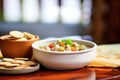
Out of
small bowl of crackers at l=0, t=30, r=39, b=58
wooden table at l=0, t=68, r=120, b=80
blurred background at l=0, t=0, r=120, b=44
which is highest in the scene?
small bowl of crackers at l=0, t=30, r=39, b=58

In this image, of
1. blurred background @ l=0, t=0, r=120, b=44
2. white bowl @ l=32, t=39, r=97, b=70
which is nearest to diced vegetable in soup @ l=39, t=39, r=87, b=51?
white bowl @ l=32, t=39, r=97, b=70

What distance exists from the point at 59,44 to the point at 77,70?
16cm

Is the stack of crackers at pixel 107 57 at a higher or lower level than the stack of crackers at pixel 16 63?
lower

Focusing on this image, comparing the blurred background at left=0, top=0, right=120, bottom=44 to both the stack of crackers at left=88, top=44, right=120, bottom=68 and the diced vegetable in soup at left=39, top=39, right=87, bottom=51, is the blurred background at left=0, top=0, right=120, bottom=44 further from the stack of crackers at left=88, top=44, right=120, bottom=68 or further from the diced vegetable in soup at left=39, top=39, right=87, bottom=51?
the diced vegetable in soup at left=39, top=39, right=87, bottom=51

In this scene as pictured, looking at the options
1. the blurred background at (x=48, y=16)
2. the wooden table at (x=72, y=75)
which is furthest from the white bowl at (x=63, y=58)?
the blurred background at (x=48, y=16)

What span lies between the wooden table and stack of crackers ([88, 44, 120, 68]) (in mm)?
63

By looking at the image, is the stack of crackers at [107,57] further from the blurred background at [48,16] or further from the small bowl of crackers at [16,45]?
the blurred background at [48,16]

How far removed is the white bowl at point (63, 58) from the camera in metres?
1.30

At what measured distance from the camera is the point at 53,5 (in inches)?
208

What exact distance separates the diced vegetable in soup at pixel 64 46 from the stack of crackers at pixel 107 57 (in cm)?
12

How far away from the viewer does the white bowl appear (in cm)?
130

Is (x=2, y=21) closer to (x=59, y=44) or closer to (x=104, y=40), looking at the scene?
(x=104, y=40)

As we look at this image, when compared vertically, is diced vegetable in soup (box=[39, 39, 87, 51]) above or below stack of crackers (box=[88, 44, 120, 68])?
above

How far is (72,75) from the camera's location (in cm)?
129
